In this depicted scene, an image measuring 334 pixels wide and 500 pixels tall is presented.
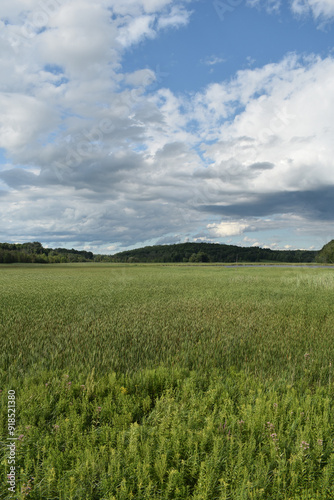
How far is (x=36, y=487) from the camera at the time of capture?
302cm

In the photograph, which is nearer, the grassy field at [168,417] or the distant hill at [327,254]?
the grassy field at [168,417]

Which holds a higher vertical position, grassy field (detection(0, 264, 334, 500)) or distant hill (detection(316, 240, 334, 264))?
distant hill (detection(316, 240, 334, 264))

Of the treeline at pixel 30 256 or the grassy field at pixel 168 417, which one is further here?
the treeline at pixel 30 256

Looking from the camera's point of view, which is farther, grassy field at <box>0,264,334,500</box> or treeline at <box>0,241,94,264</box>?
treeline at <box>0,241,94,264</box>

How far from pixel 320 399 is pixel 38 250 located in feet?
618

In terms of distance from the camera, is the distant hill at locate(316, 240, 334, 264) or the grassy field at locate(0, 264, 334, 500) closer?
the grassy field at locate(0, 264, 334, 500)

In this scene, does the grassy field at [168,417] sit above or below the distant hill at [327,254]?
below

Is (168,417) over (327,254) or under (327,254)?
under

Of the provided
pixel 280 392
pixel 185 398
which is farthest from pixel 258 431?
pixel 280 392

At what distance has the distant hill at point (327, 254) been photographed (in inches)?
6339

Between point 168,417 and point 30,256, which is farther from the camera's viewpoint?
point 30,256

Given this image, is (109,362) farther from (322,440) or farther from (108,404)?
(322,440)

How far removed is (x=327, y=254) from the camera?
165 metres

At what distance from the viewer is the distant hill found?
161000 millimetres
